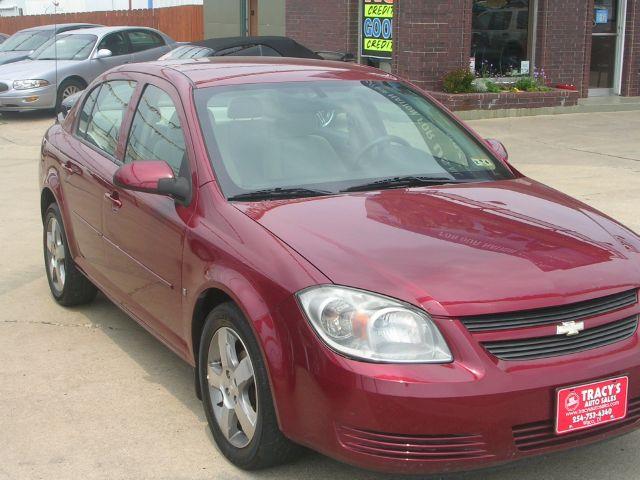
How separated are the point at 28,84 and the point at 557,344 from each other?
590 inches

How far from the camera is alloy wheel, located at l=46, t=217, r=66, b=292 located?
247 inches

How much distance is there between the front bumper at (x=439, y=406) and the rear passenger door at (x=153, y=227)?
120 cm

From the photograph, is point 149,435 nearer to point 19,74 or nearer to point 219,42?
point 219,42

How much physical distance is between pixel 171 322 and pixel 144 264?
0.38 m

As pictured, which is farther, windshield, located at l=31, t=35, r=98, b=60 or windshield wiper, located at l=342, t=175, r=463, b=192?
windshield, located at l=31, t=35, r=98, b=60

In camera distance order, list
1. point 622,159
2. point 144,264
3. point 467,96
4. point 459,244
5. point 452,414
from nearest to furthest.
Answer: point 452,414 → point 459,244 → point 144,264 → point 622,159 → point 467,96

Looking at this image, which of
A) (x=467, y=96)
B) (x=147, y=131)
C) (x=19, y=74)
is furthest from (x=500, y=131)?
(x=147, y=131)

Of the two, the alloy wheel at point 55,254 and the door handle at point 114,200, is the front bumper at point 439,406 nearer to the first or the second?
the door handle at point 114,200

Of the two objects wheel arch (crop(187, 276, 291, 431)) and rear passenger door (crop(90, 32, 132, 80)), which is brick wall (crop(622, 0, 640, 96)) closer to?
rear passenger door (crop(90, 32, 132, 80))

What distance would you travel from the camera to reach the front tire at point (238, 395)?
3.71 meters

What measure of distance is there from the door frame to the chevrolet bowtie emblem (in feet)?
49.3

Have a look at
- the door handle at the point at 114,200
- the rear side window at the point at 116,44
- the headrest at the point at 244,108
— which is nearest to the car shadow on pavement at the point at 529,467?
the door handle at the point at 114,200

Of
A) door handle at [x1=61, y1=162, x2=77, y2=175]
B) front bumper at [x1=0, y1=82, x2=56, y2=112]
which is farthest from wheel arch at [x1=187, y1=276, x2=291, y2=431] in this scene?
front bumper at [x1=0, y1=82, x2=56, y2=112]

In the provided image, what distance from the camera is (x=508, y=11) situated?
1675 centimetres
